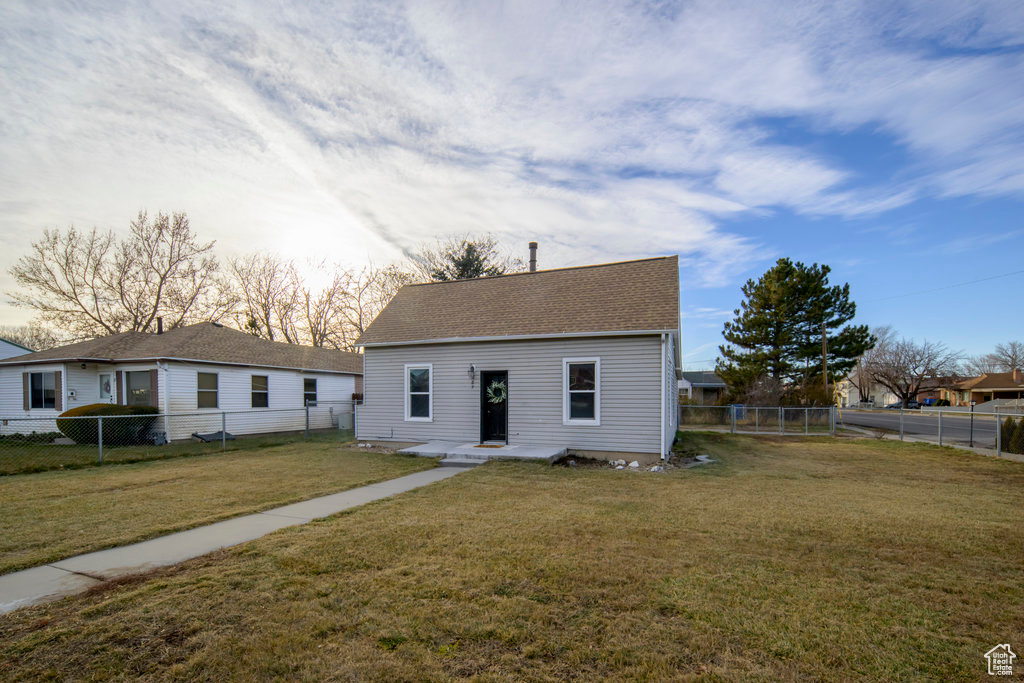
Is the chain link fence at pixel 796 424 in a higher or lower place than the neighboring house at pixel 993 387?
higher

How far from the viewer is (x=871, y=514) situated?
6.47 metres

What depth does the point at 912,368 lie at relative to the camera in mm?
58219

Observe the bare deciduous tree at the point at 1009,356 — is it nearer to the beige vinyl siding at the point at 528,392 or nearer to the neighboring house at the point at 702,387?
the neighboring house at the point at 702,387

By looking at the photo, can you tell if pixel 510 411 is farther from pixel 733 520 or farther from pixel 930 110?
pixel 930 110

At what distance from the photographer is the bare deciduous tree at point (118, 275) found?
24875mm

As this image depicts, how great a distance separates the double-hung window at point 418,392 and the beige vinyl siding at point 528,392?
0.17 meters

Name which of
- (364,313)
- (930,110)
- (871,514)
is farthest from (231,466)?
(364,313)

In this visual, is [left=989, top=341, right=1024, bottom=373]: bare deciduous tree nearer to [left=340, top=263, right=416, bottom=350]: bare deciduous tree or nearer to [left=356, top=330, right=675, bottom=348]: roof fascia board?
[left=340, top=263, right=416, bottom=350]: bare deciduous tree

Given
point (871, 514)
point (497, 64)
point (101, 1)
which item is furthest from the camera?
point (497, 64)

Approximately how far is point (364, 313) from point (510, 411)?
2479 cm

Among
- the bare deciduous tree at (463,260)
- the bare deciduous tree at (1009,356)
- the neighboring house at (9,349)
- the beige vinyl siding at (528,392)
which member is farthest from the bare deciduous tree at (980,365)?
the neighboring house at (9,349)

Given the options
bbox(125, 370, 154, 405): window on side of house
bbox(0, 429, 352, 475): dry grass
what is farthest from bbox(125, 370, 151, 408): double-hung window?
bbox(0, 429, 352, 475): dry grass

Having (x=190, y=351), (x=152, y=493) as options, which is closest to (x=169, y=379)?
(x=190, y=351)

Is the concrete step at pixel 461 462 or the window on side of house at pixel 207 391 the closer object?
the concrete step at pixel 461 462
